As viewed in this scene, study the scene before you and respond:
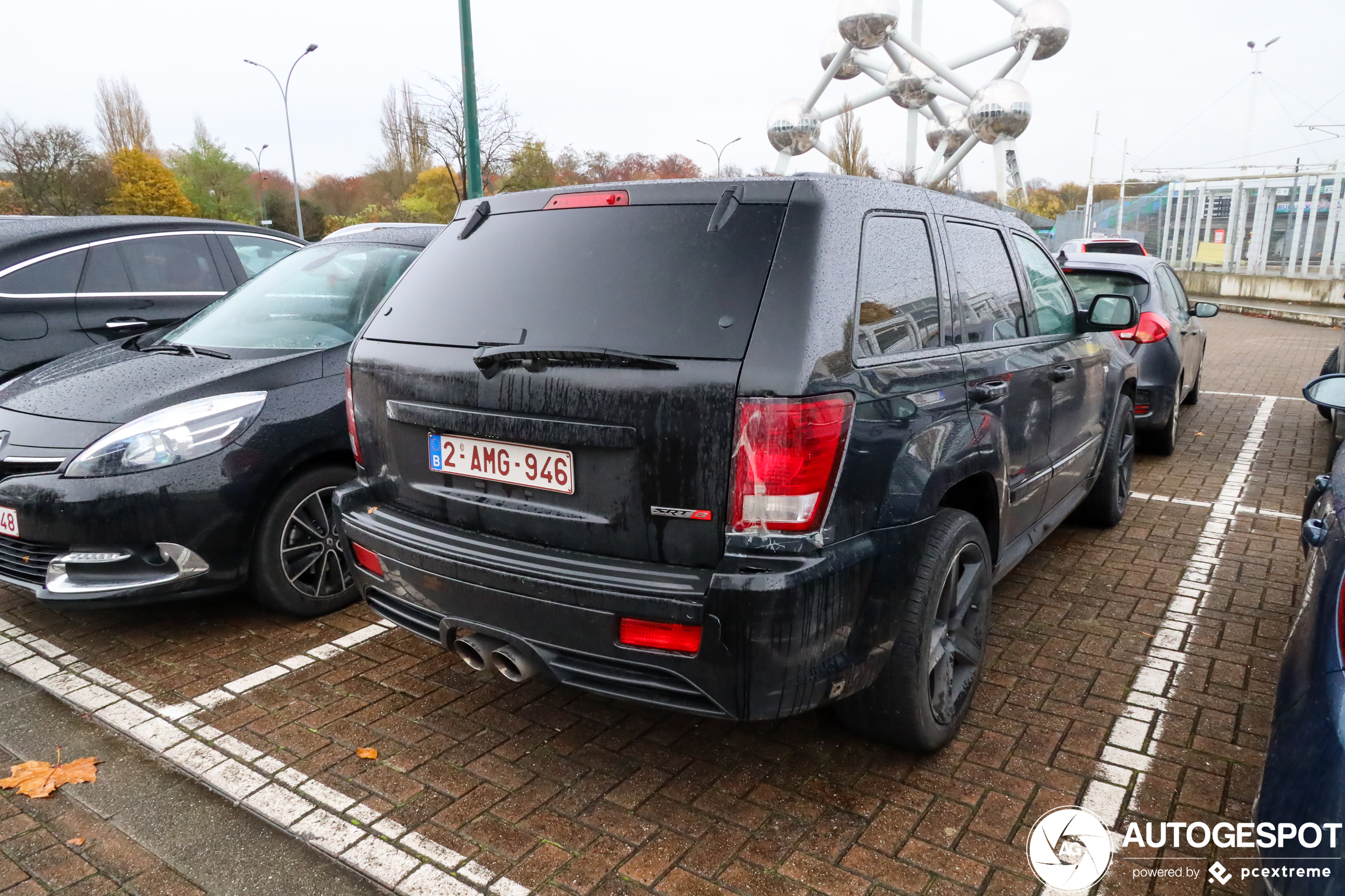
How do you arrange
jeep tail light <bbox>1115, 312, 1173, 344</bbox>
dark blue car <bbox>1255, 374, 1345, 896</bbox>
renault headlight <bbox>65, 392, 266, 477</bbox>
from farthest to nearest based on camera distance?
jeep tail light <bbox>1115, 312, 1173, 344</bbox> → renault headlight <bbox>65, 392, 266, 477</bbox> → dark blue car <bbox>1255, 374, 1345, 896</bbox>

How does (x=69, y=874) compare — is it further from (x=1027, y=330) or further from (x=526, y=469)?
(x=1027, y=330)

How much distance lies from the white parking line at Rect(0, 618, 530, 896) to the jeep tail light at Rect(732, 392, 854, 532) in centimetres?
119

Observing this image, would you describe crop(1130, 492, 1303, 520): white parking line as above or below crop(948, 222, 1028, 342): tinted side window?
below

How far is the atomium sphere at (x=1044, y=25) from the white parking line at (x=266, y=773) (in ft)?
141

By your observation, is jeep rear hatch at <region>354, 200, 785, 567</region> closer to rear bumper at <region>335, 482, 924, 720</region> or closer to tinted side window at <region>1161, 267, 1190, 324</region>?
rear bumper at <region>335, 482, 924, 720</region>

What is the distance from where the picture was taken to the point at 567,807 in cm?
274

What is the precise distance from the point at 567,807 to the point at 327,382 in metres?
2.31

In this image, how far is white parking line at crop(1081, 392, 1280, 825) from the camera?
280 centimetres

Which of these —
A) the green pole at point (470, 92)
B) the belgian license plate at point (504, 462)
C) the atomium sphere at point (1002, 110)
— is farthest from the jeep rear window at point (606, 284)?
the atomium sphere at point (1002, 110)

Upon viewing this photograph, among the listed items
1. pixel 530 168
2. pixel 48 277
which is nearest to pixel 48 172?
pixel 530 168

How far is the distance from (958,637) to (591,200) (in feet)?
6.12

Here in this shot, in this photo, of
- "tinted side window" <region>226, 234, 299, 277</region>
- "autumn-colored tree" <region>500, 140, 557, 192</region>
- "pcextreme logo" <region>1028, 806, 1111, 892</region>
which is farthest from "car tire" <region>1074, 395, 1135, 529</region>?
"autumn-colored tree" <region>500, 140, 557, 192</region>

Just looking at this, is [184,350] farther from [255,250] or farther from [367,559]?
[255,250]

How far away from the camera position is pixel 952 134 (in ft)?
153
